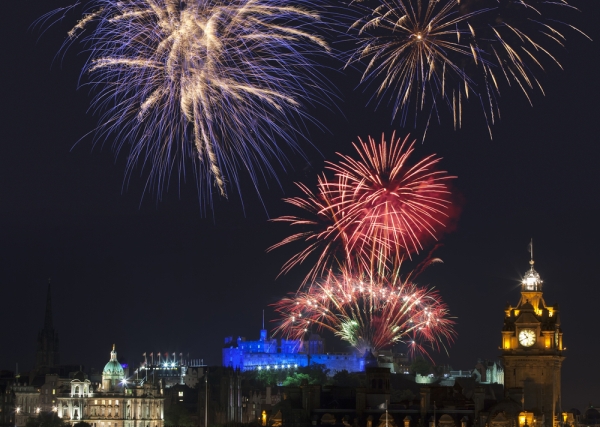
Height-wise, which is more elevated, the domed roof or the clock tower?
the domed roof

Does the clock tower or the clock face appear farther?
the clock face

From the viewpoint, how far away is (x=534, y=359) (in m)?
103

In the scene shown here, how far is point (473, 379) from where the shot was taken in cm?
18975

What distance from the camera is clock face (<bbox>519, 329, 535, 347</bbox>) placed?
104 m

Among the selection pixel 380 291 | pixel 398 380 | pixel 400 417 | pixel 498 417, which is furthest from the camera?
pixel 398 380

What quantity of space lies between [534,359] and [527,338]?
1753mm

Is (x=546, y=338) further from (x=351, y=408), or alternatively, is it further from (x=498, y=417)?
(x=351, y=408)

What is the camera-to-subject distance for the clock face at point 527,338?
10369 centimetres

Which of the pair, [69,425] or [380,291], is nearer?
[380,291]

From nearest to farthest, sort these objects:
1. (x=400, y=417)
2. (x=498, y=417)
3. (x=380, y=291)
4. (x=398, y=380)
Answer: (x=498, y=417) → (x=400, y=417) → (x=380, y=291) → (x=398, y=380)

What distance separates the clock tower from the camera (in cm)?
10269

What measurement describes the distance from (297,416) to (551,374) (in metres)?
22.0

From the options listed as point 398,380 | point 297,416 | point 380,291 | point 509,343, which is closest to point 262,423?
point 297,416

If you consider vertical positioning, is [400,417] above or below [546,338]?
below
